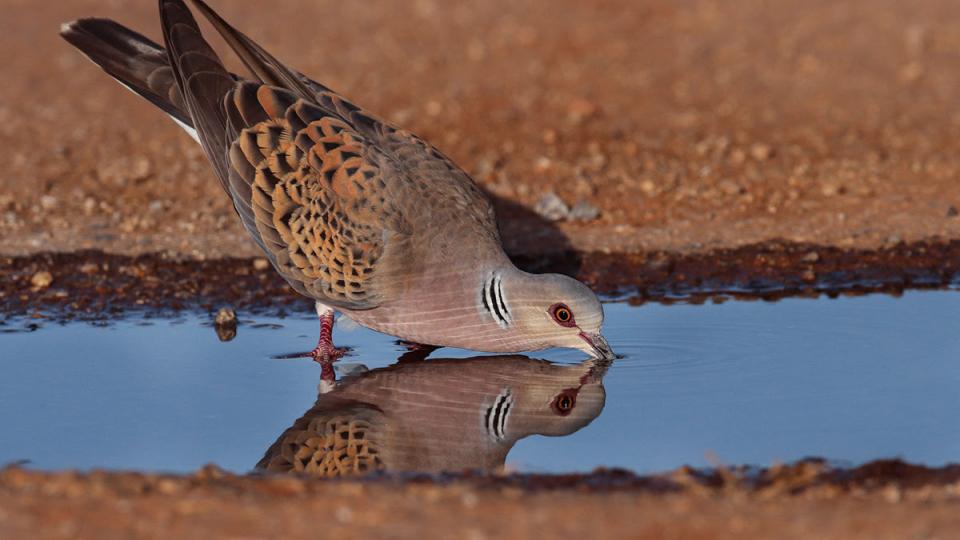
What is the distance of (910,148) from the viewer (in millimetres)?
9945

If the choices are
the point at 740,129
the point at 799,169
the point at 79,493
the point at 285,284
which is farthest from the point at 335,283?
the point at 740,129

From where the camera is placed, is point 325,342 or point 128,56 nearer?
point 325,342

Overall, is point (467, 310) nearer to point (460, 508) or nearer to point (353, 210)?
point (353, 210)

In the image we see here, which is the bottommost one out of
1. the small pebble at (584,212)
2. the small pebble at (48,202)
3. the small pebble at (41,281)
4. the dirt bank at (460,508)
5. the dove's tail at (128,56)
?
the dirt bank at (460,508)

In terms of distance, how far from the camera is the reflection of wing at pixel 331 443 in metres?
5.66

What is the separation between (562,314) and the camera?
21.5 feet

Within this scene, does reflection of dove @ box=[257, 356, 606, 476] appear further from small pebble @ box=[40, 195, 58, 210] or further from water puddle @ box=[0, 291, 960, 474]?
small pebble @ box=[40, 195, 58, 210]

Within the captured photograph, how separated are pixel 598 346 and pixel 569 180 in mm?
3012

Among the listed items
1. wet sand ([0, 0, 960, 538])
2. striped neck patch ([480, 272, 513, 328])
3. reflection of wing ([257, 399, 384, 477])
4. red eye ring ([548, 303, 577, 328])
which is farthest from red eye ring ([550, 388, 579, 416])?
wet sand ([0, 0, 960, 538])

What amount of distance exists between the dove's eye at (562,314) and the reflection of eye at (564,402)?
30 centimetres

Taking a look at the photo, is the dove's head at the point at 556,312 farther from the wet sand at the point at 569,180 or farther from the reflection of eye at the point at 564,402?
the wet sand at the point at 569,180

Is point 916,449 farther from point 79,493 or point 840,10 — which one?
point 840,10

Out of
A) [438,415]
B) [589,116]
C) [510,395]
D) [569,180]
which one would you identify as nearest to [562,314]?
[510,395]

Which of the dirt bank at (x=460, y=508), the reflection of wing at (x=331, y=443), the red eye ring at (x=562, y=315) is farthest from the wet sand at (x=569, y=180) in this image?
the red eye ring at (x=562, y=315)
